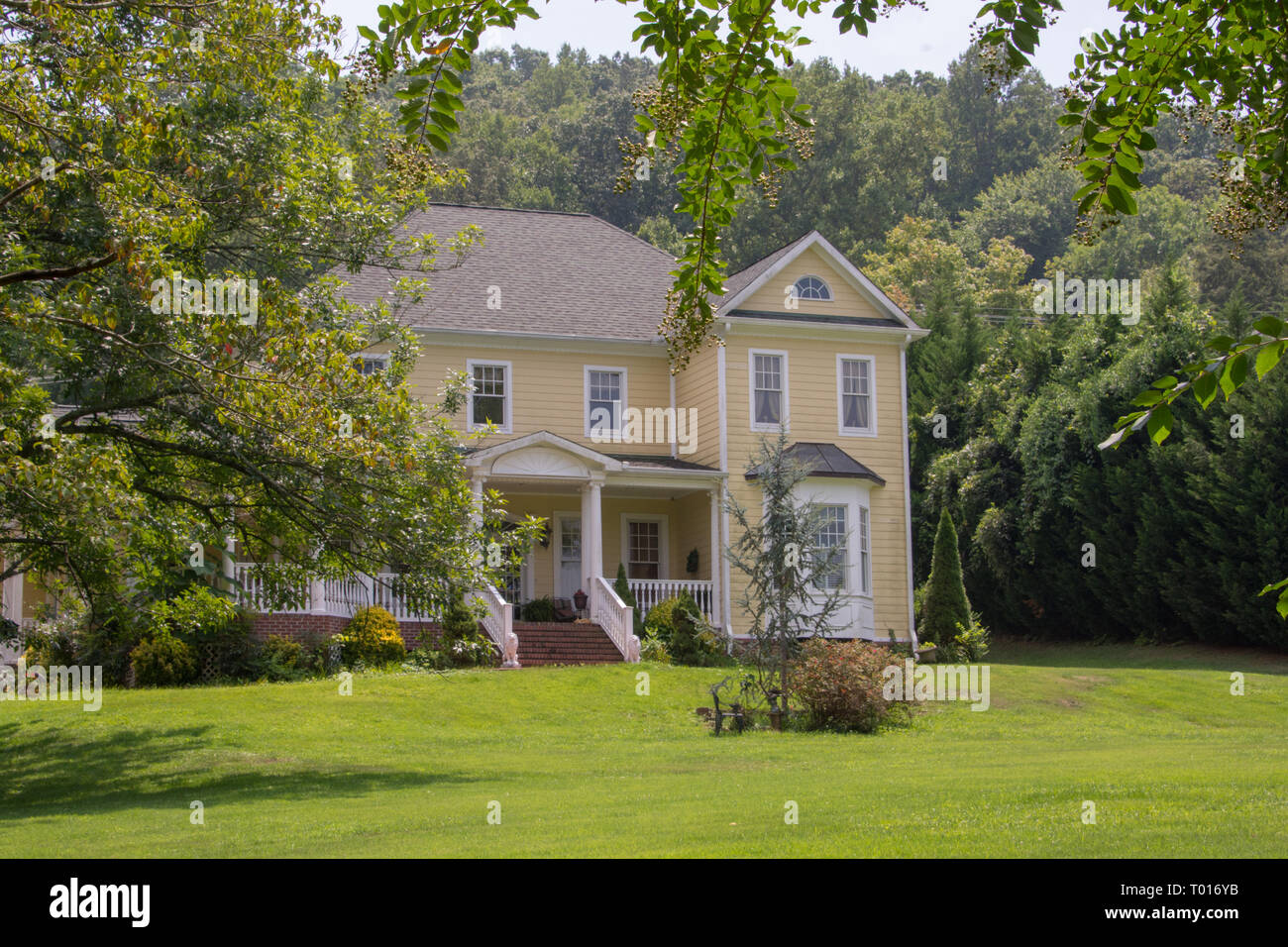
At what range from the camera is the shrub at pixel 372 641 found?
80.2ft

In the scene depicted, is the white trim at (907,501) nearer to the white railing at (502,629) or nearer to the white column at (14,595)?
the white railing at (502,629)

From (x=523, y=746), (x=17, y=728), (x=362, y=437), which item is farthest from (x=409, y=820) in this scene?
(x=17, y=728)

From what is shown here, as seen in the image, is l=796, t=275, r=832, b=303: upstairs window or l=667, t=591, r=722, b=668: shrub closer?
l=667, t=591, r=722, b=668: shrub

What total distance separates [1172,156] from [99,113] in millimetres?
89479

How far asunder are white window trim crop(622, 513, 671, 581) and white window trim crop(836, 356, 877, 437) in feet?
14.7

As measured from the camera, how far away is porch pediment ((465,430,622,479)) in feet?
88.8

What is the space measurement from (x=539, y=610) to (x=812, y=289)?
29.1ft

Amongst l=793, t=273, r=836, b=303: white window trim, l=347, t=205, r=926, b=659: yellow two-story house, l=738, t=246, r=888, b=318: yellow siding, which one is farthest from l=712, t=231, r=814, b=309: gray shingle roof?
l=793, t=273, r=836, b=303: white window trim

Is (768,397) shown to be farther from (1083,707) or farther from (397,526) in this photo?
(397,526)

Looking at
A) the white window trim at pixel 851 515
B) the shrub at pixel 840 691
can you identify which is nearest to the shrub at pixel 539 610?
the white window trim at pixel 851 515

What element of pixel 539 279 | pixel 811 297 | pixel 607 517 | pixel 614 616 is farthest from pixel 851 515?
pixel 539 279

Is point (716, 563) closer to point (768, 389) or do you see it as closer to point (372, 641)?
point (768, 389)

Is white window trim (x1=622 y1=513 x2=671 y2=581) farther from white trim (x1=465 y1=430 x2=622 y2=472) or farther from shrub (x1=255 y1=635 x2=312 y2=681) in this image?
shrub (x1=255 y1=635 x2=312 y2=681)

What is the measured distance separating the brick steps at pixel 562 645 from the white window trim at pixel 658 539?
394 centimetres
